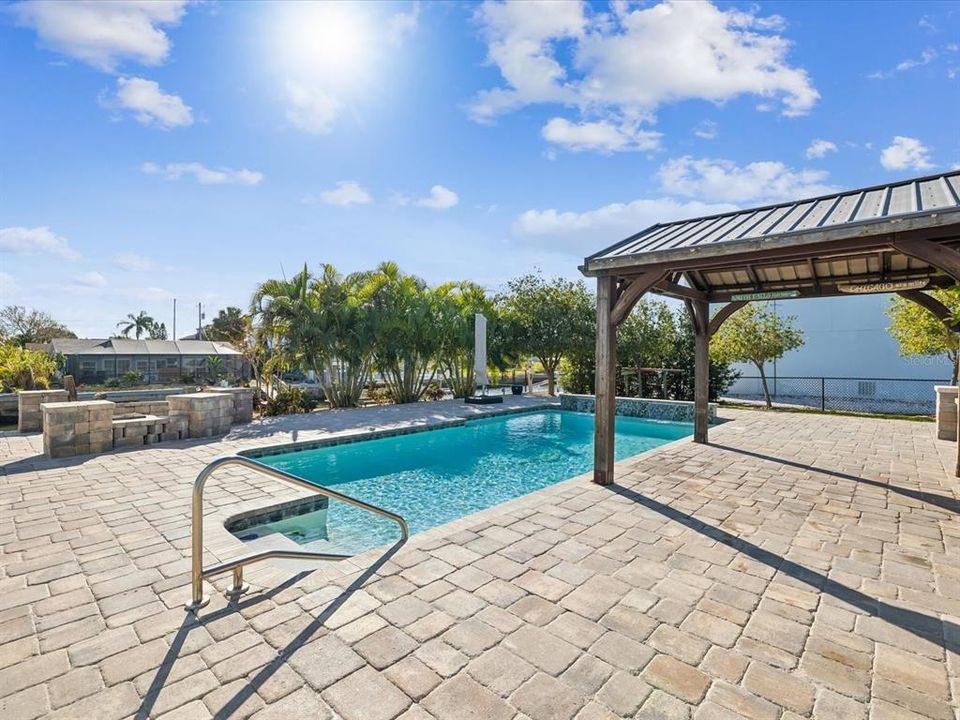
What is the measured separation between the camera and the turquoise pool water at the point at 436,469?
5.56m

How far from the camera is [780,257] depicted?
16.9 feet

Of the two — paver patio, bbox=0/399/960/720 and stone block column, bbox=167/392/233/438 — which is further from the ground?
stone block column, bbox=167/392/233/438

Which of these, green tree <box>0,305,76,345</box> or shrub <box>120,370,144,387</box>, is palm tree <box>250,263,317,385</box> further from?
green tree <box>0,305,76,345</box>

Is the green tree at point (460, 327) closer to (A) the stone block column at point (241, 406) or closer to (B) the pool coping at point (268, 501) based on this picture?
(B) the pool coping at point (268, 501)

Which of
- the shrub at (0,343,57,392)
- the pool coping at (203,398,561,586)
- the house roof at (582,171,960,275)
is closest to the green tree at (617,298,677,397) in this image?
the pool coping at (203,398,561,586)

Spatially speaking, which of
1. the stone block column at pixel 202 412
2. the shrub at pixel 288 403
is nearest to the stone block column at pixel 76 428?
the stone block column at pixel 202 412

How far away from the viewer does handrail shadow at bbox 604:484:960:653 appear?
2.76 meters

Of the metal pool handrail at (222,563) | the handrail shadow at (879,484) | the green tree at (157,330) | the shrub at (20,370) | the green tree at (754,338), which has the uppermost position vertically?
the green tree at (157,330)

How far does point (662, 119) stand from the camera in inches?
404

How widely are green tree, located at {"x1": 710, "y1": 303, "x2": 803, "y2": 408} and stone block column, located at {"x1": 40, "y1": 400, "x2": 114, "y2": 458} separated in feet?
49.6

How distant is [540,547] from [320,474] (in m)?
5.07

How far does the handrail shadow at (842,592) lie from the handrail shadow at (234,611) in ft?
9.78

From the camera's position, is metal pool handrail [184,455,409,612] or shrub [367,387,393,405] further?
shrub [367,387,393,405]

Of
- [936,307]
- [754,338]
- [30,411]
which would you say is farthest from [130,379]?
[936,307]
